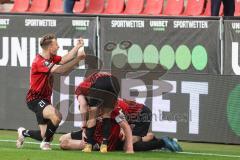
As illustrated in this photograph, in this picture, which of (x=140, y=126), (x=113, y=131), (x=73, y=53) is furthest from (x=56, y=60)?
(x=140, y=126)

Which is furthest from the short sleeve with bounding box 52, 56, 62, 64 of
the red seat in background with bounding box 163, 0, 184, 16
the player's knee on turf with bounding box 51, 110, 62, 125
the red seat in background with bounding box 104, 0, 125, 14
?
the red seat in background with bounding box 104, 0, 125, 14

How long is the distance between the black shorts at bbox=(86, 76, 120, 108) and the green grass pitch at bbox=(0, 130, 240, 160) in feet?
2.89

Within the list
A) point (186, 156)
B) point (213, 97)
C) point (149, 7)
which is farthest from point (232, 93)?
point (149, 7)

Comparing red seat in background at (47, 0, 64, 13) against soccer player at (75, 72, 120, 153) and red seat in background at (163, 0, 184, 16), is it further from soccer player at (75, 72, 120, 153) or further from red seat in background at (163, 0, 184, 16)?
soccer player at (75, 72, 120, 153)

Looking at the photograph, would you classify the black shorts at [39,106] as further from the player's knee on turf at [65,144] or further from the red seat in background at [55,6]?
the red seat in background at [55,6]

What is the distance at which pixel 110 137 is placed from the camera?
13414mm

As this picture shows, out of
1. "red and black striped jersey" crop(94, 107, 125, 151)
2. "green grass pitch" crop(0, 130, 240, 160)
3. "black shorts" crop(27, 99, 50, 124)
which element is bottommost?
"green grass pitch" crop(0, 130, 240, 160)

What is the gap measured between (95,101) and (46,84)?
0.80 meters

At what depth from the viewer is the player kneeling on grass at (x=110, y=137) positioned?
13.2 m

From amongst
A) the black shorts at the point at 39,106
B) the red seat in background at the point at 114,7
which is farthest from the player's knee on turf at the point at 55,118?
the red seat in background at the point at 114,7

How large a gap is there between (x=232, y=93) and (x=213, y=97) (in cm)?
35

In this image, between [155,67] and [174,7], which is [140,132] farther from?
[174,7]

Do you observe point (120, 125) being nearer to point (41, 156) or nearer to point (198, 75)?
point (41, 156)

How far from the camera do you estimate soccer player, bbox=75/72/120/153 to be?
43.8ft
